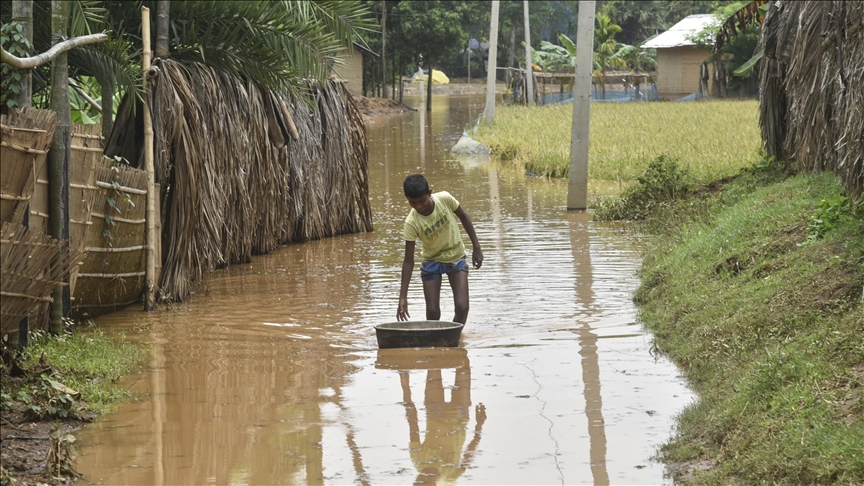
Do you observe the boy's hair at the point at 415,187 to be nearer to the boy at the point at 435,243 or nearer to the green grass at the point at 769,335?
the boy at the point at 435,243

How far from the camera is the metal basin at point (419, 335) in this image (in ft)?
23.0

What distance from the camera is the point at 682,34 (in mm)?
44156

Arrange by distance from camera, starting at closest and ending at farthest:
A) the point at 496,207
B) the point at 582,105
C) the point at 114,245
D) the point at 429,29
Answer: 1. the point at 114,245
2. the point at 582,105
3. the point at 496,207
4. the point at 429,29

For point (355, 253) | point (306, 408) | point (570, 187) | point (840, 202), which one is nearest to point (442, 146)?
point (570, 187)

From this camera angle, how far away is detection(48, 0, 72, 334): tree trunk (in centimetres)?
689

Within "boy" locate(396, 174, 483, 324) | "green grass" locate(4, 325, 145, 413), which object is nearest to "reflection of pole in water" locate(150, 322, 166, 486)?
"green grass" locate(4, 325, 145, 413)

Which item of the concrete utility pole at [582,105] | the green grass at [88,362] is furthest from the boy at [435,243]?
the concrete utility pole at [582,105]

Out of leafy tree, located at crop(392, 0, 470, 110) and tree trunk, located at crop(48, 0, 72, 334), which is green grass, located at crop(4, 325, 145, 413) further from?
leafy tree, located at crop(392, 0, 470, 110)

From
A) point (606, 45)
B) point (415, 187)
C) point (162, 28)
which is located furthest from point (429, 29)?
point (415, 187)

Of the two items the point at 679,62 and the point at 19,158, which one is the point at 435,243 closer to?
the point at 19,158

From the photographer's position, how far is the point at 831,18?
9633mm

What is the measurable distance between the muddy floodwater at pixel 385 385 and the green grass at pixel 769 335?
0.25 m

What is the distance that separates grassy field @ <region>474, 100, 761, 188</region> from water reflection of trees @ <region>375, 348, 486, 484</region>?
826cm

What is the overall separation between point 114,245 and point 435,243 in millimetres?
2697
